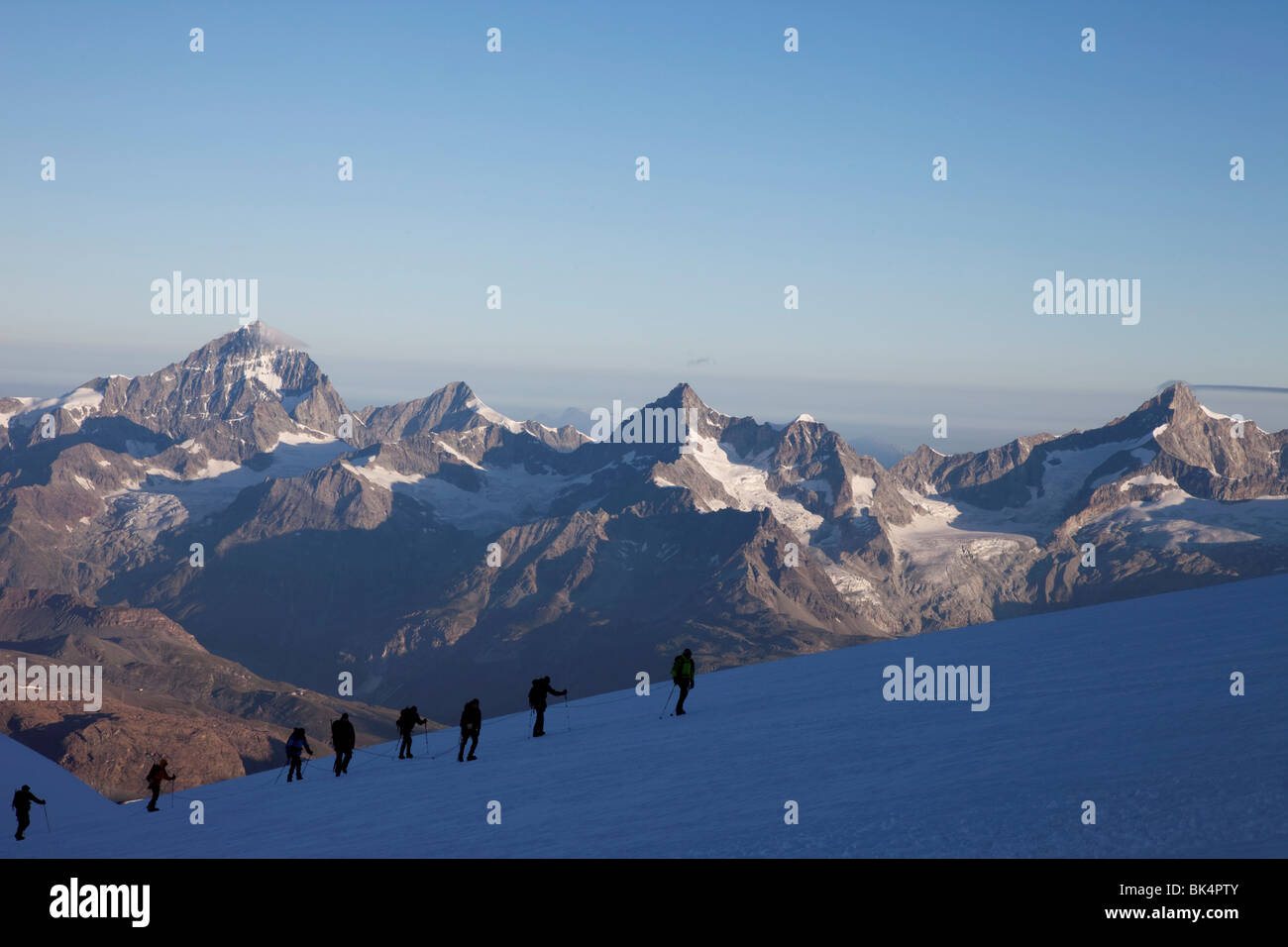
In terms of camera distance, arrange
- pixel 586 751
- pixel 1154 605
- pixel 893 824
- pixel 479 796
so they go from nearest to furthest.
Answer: pixel 893 824 → pixel 479 796 → pixel 586 751 → pixel 1154 605

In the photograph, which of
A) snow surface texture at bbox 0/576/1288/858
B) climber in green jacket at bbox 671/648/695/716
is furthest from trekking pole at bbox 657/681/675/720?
climber in green jacket at bbox 671/648/695/716

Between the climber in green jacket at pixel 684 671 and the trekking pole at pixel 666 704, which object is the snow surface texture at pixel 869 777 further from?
the climber in green jacket at pixel 684 671

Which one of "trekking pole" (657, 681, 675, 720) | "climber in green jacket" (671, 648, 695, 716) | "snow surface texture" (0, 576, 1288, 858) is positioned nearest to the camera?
"snow surface texture" (0, 576, 1288, 858)

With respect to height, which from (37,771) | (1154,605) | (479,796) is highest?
(1154,605)

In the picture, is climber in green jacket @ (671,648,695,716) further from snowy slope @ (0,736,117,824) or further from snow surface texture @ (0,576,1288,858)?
snowy slope @ (0,736,117,824)

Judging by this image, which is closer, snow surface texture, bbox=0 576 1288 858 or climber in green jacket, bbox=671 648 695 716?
snow surface texture, bbox=0 576 1288 858

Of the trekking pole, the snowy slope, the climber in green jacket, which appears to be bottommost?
the snowy slope

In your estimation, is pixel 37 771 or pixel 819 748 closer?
pixel 819 748

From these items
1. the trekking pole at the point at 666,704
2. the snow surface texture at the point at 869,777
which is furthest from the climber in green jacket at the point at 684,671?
the trekking pole at the point at 666,704
